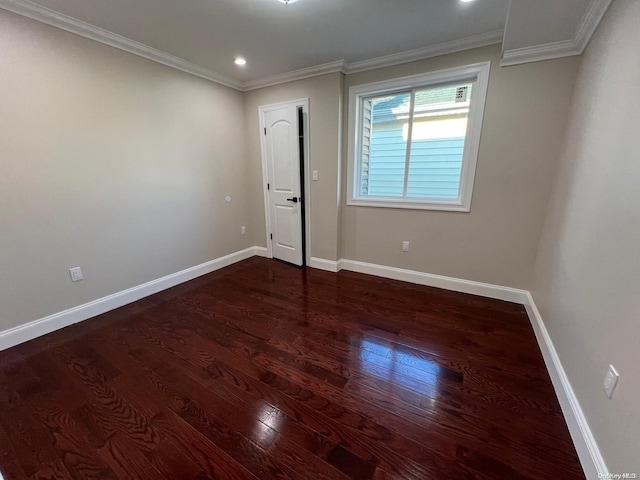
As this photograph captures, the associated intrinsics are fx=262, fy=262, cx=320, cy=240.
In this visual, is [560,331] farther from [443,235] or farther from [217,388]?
[217,388]

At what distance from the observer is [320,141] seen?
321 cm

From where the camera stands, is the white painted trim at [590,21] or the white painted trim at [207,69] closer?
the white painted trim at [590,21]

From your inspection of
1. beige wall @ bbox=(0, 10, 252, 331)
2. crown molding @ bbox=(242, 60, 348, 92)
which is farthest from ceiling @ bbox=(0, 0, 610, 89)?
beige wall @ bbox=(0, 10, 252, 331)

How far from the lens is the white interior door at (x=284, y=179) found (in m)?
3.38

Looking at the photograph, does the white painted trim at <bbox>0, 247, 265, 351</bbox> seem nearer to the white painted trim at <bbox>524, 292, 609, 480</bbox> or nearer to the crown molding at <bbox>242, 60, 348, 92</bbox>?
the crown molding at <bbox>242, 60, 348, 92</bbox>

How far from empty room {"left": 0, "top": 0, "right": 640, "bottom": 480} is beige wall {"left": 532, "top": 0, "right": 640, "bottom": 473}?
2 centimetres

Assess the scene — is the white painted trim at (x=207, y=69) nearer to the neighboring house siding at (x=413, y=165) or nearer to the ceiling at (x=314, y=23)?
the ceiling at (x=314, y=23)

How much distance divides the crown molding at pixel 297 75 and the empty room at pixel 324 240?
3cm

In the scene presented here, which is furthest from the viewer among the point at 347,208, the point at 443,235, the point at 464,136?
the point at 347,208

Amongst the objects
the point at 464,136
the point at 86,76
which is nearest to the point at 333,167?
the point at 464,136

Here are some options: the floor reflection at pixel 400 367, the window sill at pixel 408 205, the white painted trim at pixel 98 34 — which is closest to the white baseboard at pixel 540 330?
the floor reflection at pixel 400 367

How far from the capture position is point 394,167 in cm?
306

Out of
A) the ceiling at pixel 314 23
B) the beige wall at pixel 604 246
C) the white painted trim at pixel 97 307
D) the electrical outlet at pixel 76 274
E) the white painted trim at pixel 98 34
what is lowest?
the white painted trim at pixel 97 307

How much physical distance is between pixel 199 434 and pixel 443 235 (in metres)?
2.70
